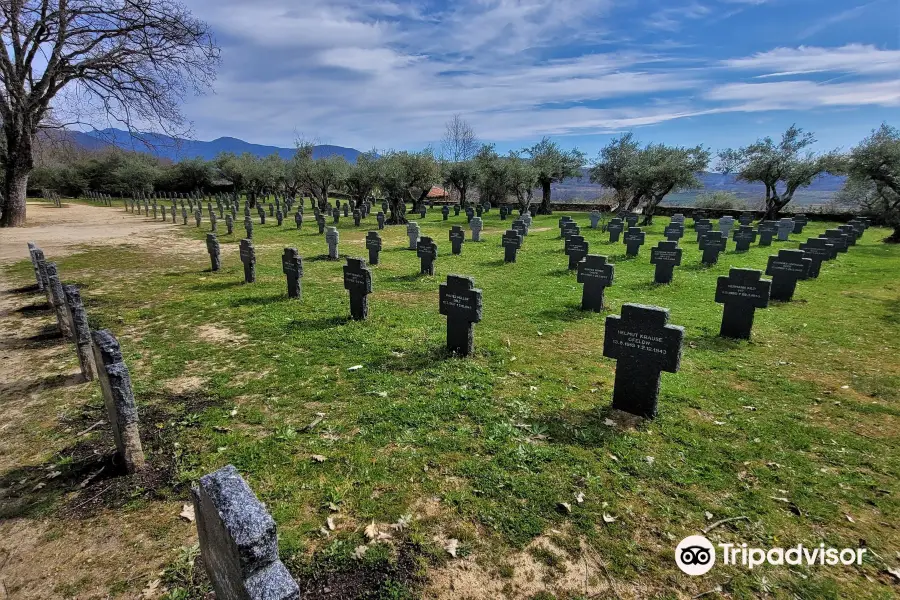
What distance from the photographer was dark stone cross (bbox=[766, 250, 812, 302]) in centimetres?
991

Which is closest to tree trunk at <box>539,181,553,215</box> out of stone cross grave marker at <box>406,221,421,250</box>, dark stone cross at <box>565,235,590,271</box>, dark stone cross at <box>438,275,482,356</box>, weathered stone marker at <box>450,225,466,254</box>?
stone cross grave marker at <box>406,221,421,250</box>

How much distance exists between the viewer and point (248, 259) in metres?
11.7

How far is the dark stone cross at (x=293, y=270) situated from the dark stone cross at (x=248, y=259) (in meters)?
1.99

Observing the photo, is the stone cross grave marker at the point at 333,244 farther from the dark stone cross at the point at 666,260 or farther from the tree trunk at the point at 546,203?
the tree trunk at the point at 546,203

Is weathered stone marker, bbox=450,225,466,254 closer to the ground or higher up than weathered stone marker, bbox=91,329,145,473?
higher up

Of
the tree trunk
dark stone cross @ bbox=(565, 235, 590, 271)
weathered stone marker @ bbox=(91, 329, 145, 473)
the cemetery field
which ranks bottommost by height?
the cemetery field

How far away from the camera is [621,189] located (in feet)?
128

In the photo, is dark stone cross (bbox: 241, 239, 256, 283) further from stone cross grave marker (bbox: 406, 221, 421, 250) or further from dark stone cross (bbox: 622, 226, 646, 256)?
dark stone cross (bbox: 622, 226, 646, 256)

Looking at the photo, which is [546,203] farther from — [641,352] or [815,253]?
[641,352]

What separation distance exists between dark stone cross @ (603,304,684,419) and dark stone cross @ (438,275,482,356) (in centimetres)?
206

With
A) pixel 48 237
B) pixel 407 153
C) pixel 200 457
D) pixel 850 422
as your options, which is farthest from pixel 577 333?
pixel 407 153

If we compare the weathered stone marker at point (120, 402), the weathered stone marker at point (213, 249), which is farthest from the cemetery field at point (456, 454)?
the weathered stone marker at point (213, 249)

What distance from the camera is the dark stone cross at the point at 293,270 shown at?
32.6 ft

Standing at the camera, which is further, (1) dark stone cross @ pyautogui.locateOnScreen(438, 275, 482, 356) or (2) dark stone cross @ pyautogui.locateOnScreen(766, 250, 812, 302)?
(2) dark stone cross @ pyautogui.locateOnScreen(766, 250, 812, 302)
